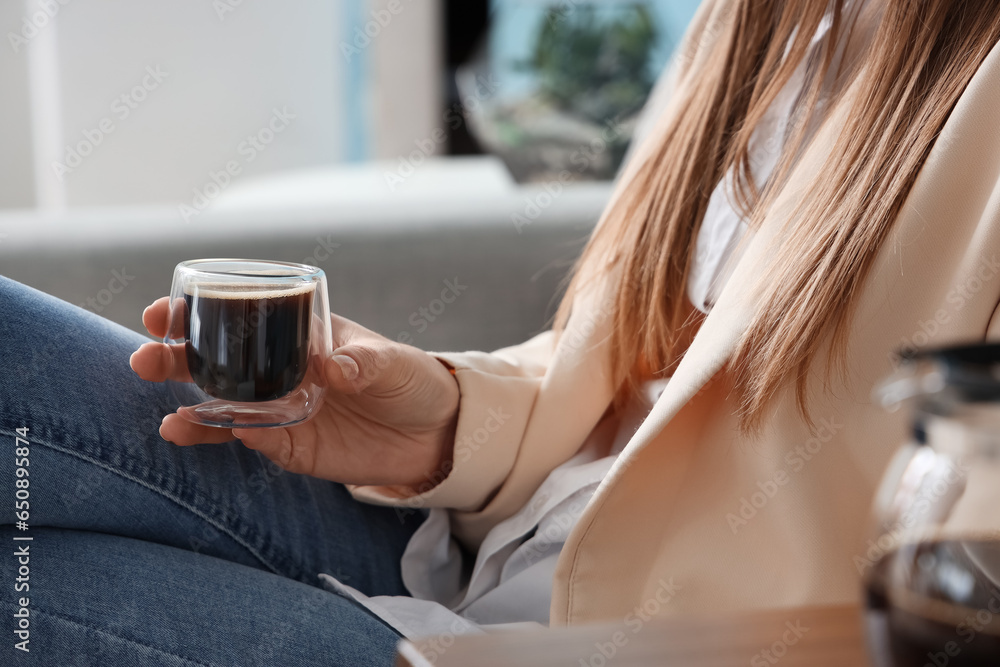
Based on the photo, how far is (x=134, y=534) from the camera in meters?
0.62

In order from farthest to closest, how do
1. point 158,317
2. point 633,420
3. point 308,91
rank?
point 308,91, point 633,420, point 158,317

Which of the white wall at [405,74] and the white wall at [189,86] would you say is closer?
the white wall at [189,86]

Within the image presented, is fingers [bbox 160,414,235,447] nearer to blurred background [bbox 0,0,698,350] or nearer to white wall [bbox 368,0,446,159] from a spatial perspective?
blurred background [bbox 0,0,698,350]

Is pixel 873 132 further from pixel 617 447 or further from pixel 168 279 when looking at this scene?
pixel 168 279

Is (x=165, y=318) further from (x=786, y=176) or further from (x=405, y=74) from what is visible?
(x=405, y=74)

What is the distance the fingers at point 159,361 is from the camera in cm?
59

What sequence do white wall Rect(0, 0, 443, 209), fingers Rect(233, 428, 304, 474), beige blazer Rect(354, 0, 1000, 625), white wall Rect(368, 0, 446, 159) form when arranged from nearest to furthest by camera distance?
beige blazer Rect(354, 0, 1000, 625) < fingers Rect(233, 428, 304, 474) < white wall Rect(0, 0, 443, 209) < white wall Rect(368, 0, 446, 159)

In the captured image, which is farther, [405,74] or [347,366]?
[405,74]

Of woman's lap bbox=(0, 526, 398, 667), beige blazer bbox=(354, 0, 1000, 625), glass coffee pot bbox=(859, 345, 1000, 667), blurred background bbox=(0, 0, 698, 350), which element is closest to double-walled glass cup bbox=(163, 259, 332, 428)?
woman's lap bbox=(0, 526, 398, 667)

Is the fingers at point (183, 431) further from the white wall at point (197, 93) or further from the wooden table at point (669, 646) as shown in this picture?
the white wall at point (197, 93)

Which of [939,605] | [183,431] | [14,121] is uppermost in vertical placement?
[939,605]

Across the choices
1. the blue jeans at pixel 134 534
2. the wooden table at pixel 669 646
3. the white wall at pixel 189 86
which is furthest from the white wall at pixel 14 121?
the wooden table at pixel 669 646

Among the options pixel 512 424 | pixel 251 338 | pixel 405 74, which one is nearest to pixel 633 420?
pixel 512 424

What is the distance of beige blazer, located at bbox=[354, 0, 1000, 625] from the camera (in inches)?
20.1
